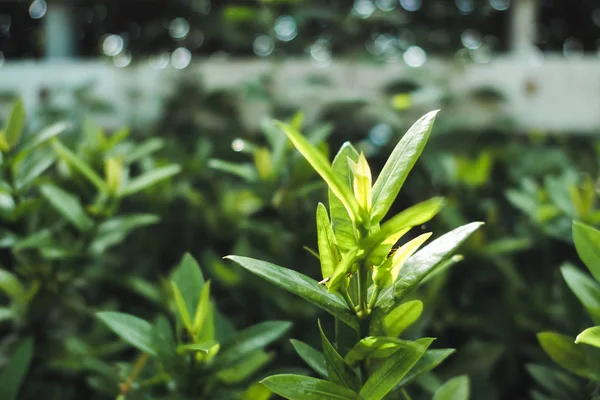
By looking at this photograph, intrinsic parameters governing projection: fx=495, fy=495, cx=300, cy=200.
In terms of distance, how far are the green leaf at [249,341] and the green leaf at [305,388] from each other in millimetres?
148

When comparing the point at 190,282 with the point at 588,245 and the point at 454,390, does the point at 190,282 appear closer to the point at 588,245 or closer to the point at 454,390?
the point at 454,390

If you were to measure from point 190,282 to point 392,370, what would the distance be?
31 cm

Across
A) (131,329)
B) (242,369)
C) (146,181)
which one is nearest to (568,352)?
(242,369)

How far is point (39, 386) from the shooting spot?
860 mm

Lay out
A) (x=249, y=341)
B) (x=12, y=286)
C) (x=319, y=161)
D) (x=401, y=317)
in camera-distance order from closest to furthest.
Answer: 1. (x=319, y=161)
2. (x=401, y=317)
3. (x=249, y=341)
4. (x=12, y=286)

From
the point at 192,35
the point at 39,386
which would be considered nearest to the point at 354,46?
the point at 192,35

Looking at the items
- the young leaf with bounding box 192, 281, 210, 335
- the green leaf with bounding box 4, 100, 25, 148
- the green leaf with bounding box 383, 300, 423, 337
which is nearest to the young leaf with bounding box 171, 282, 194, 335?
the young leaf with bounding box 192, 281, 210, 335

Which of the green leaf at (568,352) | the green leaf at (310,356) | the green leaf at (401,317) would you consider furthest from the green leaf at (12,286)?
the green leaf at (568,352)

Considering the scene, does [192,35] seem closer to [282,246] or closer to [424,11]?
[424,11]

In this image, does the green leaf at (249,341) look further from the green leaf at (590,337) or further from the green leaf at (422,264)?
the green leaf at (590,337)

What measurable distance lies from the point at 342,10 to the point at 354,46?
244mm

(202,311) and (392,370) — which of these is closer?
(392,370)

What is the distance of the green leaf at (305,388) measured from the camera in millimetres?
503

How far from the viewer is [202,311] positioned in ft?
2.08
